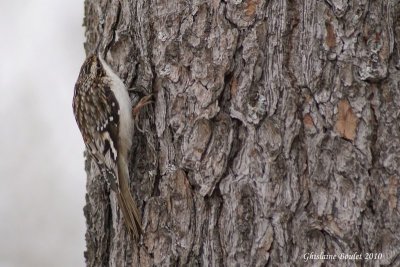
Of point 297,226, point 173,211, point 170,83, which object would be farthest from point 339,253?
point 170,83

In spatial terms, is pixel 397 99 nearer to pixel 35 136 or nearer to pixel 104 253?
pixel 104 253

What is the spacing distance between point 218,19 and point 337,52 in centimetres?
39

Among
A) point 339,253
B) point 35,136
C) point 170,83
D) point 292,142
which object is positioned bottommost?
point 339,253

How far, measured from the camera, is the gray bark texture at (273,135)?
2.67m

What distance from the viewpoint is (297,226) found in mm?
2699

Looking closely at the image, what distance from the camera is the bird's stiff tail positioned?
2941 mm

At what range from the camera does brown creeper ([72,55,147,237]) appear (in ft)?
9.92

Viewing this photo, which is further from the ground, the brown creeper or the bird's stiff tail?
the brown creeper

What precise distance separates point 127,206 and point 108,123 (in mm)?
566

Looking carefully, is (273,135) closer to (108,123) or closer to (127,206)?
(127,206)

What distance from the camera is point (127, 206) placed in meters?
2.97

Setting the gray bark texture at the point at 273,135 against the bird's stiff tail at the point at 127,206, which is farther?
the bird's stiff tail at the point at 127,206

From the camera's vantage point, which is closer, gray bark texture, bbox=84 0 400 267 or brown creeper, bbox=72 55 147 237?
gray bark texture, bbox=84 0 400 267

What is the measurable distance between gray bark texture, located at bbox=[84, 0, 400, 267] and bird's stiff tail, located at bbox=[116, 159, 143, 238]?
0.09ft
